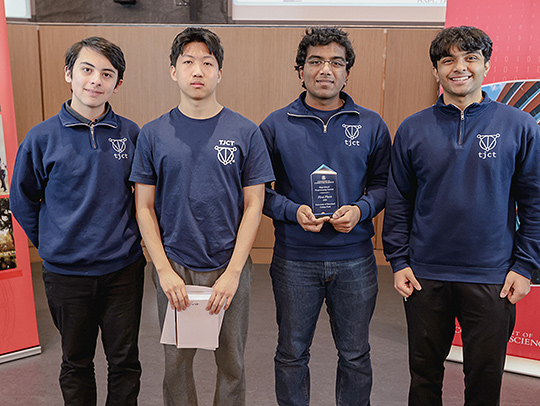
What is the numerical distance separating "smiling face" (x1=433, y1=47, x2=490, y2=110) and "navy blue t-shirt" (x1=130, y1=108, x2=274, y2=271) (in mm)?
690

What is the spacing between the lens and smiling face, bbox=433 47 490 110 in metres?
1.61

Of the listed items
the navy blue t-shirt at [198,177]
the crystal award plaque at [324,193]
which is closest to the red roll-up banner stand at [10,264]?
the navy blue t-shirt at [198,177]

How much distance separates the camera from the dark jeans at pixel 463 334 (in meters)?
1.62

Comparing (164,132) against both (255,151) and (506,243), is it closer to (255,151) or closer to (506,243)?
(255,151)

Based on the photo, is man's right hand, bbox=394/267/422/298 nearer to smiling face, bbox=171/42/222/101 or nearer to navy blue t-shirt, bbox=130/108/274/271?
navy blue t-shirt, bbox=130/108/274/271

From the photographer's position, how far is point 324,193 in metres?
1.73

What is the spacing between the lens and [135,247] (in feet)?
5.98

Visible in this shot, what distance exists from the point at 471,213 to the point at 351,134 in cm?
50

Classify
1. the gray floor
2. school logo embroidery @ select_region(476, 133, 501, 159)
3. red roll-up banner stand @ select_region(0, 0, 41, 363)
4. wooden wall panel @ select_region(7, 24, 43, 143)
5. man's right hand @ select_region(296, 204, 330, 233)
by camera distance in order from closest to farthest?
school logo embroidery @ select_region(476, 133, 501, 159) → man's right hand @ select_region(296, 204, 330, 233) → the gray floor → red roll-up banner stand @ select_region(0, 0, 41, 363) → wooden wall panel @ select_region(7, 24, 43, 143)

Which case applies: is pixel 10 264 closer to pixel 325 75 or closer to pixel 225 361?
pixel 225 361

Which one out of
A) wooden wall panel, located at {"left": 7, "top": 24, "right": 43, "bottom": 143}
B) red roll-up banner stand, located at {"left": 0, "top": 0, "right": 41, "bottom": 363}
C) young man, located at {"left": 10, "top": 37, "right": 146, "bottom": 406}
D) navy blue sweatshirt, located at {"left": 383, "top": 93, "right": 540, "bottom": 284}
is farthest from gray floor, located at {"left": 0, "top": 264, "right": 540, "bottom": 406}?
wooden wall panel, located at {"left": 7, "top": 24, "right": 43, "bottom": 143}

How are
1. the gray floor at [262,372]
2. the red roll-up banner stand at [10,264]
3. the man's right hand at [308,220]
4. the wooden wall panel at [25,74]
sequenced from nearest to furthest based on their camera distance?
1. the man's right hand at [308,220]
2. the gray floor at [262,372]
3. the red roll-up banner stand at [10,264]
4. the wooden wall panel at [25,74]

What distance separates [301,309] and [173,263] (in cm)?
51

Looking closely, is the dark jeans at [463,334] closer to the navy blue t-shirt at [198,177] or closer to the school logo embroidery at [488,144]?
the school logo embroidery at [488,144]
